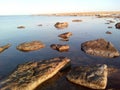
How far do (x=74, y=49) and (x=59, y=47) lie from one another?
2271 mm

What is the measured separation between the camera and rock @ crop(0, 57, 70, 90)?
15156mm

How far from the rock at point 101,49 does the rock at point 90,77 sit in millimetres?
6031

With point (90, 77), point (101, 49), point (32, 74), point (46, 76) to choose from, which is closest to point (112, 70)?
point (90, 77)

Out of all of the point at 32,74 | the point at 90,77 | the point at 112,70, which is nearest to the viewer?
the point at 90,77

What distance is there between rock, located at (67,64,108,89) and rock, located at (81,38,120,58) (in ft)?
19.8

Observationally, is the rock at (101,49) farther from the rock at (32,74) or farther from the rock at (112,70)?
the rock at (32,74)

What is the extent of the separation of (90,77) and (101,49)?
29.8 feet

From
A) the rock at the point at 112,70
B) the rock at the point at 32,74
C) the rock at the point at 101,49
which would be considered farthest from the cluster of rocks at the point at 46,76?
the rock at the point at 101,49

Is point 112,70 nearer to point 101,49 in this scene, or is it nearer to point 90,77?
point 90,77

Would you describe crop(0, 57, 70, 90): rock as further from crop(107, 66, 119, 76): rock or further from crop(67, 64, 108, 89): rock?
crop(107, 66, 119, 76): rock

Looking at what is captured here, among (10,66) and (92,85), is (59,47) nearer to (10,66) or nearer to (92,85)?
(10,66)

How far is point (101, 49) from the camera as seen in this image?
24.0 meters

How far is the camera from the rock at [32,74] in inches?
597

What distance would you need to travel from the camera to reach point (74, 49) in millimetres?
27562
